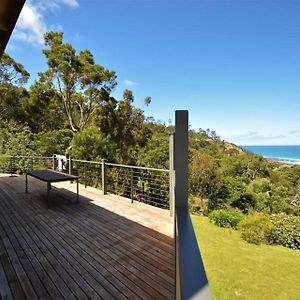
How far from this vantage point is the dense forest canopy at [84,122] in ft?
43.4

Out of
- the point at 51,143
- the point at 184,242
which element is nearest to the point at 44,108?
the point at 51,143

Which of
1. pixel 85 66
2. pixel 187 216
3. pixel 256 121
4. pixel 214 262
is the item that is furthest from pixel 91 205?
pixel 256 121

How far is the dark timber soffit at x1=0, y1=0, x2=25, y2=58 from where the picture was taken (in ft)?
6.58

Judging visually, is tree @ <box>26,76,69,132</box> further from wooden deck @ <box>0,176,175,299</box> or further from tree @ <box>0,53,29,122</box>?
wooden deck @ <box>0,176,175,299</box>

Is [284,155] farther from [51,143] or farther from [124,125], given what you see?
[51,143]

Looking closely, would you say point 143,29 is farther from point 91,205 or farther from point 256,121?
point 256,121

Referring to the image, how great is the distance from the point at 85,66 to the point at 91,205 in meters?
10.4

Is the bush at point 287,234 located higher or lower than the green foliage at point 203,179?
lower

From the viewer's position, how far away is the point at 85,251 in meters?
3.01

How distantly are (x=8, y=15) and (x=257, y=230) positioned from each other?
10458 mm

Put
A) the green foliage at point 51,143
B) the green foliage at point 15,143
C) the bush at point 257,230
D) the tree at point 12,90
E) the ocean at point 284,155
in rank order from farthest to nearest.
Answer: the ocean at point 284,155
the tree at point 12,90
the green foliage at point 51,143
the green foliage at point 15,143
the bush at point 257,230

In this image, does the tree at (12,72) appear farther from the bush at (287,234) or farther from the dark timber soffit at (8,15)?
the bush at (287,234)

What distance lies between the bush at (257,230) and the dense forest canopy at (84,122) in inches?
252

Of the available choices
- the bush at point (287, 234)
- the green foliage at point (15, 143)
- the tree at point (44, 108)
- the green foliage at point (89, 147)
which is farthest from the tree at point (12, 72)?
the bush at point (287, 234)
